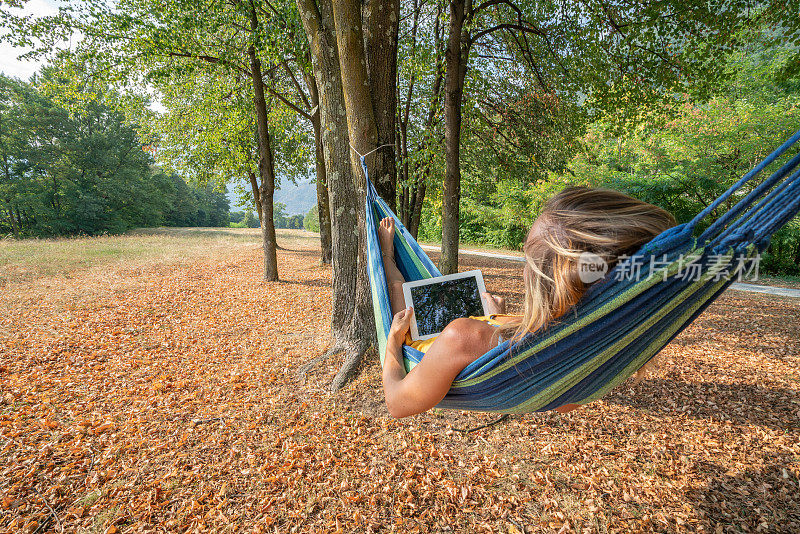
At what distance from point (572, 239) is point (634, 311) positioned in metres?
0.29

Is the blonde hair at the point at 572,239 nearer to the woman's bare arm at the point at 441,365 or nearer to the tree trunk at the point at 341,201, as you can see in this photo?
the woman's bare arm at the point at 441,365

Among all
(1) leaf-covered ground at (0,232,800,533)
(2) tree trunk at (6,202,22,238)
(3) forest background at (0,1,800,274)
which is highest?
(3) forest background at (0,1,800,274)

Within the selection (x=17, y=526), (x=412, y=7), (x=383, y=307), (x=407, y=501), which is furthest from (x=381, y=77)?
(x=412, y=7)

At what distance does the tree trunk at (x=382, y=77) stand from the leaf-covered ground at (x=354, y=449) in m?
1.70

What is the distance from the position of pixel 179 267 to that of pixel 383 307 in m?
9.37

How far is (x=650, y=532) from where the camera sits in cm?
165

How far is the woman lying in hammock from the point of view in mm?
860

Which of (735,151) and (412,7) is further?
(735,151)

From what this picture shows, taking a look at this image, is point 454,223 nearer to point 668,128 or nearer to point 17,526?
point 17,526

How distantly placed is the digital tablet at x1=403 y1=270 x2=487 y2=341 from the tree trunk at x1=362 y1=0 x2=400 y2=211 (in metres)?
1.23

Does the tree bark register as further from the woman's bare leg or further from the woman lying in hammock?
the woman lying in hammock

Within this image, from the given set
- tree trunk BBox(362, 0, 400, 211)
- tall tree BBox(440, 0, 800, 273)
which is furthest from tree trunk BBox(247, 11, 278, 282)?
tree trunk BBox(362, 0, 400, 211)

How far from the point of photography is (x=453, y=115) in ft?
17.0

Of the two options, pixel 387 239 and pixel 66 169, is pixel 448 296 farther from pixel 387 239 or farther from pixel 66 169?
pixel 66 169
